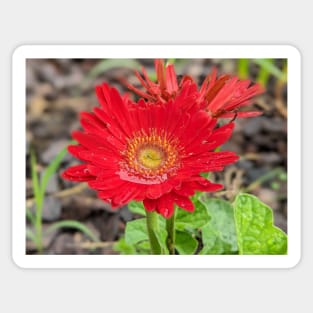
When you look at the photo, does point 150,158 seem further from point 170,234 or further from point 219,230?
point 219,230

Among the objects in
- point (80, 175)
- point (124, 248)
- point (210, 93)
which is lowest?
point (124, 248)

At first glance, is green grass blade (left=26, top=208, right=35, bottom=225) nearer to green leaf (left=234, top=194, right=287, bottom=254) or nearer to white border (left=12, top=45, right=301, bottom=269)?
white border (left=12, top=45, right=301, bottom=269)

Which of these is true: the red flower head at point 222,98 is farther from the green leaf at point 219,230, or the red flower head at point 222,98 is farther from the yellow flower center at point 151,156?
the green leaf at point 219,230

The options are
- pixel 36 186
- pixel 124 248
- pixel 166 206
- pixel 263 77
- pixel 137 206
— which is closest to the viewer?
pixel 166 206

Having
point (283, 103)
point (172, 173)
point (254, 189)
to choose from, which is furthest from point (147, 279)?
point (283, 103)

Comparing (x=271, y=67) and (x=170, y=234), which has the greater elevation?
(x=271, y=67)

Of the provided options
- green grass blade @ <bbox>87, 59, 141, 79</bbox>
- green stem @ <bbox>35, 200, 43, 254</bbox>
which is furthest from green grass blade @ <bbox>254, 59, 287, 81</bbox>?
green stem @ <bbox>35, 200, 43, 254</bbox>
